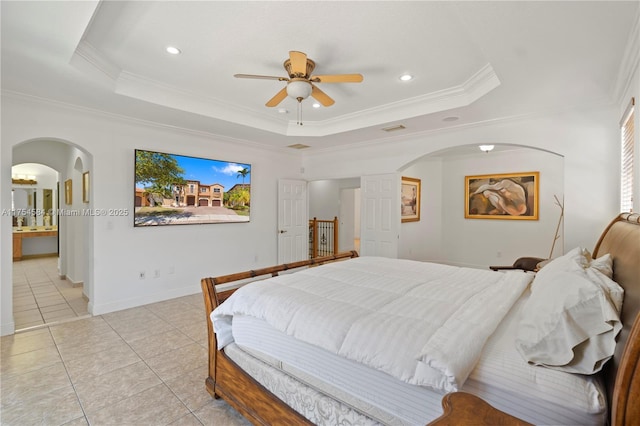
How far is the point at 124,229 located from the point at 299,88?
307cm

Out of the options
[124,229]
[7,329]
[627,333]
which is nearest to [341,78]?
[627,333]

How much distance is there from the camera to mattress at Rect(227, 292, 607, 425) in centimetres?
103

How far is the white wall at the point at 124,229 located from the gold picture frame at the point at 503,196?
15.2ft

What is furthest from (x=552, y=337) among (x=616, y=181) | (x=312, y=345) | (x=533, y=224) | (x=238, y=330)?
(x=533, y=224)

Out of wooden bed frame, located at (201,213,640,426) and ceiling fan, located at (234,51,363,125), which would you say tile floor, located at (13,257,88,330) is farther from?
ceiling fan, located at (234,51,363,125)

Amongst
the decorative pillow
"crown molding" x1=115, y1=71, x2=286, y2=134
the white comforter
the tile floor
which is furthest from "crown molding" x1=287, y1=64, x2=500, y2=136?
the tile floor

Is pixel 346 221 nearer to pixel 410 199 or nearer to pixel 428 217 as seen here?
pixel 428 217

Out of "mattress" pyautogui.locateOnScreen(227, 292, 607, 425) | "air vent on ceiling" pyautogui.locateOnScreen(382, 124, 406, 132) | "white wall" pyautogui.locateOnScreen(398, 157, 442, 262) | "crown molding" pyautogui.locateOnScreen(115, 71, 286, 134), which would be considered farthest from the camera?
"white wall" pyautogui.locateOnScreen(398, 157, 442, 262)

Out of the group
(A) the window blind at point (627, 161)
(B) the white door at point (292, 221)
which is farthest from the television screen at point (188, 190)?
(A) the window blind at point (627, 161)

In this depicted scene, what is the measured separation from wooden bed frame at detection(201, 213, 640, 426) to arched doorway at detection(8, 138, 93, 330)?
9.18 ft

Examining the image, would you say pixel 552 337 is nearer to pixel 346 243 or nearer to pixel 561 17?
pixel 561 17

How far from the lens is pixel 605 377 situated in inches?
43.2

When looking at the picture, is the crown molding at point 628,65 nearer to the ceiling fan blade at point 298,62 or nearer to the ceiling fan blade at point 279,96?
the ceiling fan blade at point 298,62

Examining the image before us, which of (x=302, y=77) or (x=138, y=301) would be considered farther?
(x=138, y=301)
